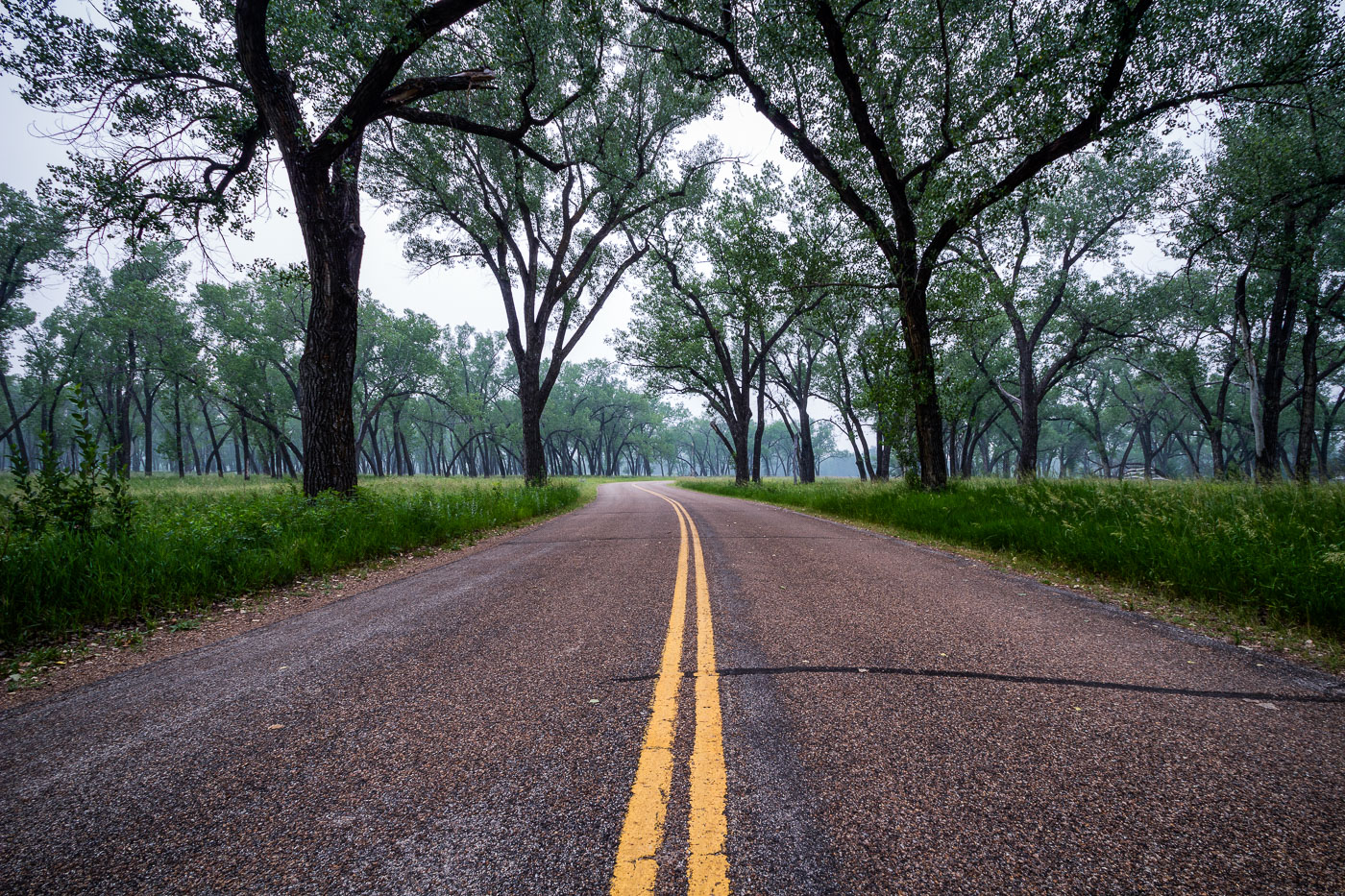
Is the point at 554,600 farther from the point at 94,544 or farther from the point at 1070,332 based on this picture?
the point at 1070,332

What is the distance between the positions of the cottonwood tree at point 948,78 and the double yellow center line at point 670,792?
10651 millimetres

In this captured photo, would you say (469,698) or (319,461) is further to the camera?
(319,461)

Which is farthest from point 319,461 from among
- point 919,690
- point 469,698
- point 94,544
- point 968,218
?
point 968,218

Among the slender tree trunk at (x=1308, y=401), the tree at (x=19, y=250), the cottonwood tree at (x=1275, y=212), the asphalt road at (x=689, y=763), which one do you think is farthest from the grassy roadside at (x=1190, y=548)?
the tree at (x=19, y=250)

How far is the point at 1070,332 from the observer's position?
22703 mm

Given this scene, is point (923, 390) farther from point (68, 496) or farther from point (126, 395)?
point (126, 395)

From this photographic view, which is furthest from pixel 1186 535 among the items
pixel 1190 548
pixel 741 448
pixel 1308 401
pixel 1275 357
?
pixel 741 448

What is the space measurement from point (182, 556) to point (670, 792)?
20.1 feet

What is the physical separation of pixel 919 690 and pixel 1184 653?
2.29 metres

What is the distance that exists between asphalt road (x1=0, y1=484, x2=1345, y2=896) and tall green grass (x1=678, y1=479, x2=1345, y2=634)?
1188 mm

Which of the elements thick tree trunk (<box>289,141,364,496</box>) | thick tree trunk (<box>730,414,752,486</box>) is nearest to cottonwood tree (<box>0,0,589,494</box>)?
thick tree trunk (<box>289,141,364,496</box>)

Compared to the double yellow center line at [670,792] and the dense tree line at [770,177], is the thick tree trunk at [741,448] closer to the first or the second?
the dense tree line at [770,177]

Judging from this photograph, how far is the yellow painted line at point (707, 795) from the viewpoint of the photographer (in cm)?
144

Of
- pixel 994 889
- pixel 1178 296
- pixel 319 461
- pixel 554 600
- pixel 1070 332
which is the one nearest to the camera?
pixel 994 889
